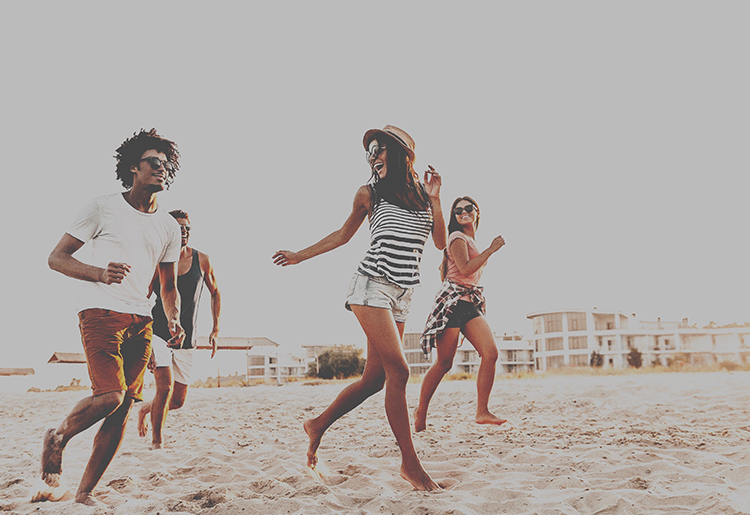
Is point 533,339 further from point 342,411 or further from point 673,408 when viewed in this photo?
point 342,411

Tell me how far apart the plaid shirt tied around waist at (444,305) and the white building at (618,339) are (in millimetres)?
Result: 53773

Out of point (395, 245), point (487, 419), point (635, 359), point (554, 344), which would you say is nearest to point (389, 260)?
point (395, 245)

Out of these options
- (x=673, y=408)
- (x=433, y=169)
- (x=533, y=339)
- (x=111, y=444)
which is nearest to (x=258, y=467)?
(x=111, y=444)

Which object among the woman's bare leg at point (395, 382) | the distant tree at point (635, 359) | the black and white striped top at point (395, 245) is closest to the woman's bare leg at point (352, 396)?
the woman's bare leg at point (395, 382)

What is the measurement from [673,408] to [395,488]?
479 centimetres

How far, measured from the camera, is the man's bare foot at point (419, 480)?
3443mm

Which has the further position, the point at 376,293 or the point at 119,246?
the point at 376,293

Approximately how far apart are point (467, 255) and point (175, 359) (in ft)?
9.27

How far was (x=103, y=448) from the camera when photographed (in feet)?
11.1

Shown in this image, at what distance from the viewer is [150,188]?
3.59m

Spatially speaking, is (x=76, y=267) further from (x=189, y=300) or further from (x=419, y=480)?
(x=189, y=300)

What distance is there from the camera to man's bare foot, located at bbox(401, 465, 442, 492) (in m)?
3.44

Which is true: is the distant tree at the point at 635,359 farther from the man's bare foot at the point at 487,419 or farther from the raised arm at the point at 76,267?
the raised arm at the point at 76,267

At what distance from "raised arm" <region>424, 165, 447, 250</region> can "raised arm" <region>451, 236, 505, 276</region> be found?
679mm
